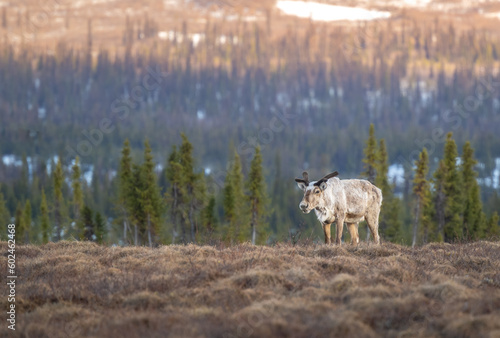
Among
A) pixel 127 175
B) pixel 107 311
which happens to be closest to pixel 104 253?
pixel 107 311

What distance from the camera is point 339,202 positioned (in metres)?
17.5

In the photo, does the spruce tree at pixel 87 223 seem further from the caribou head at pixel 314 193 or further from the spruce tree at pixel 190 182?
the caribou head at pixel 314 193

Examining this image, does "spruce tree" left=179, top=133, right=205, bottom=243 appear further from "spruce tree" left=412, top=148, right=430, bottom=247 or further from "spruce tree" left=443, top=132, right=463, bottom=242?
"spruce tree" left=443, top=132, right=463, bottom=242

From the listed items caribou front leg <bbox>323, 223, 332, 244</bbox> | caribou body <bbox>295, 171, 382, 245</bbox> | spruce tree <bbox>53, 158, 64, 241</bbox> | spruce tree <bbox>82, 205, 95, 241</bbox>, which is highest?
caribou body <bbox>295, 171, 382, 245</bbox>

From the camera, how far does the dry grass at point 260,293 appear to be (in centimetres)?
827

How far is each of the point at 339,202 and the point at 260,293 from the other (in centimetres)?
783

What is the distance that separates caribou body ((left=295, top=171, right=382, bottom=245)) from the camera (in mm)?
16734

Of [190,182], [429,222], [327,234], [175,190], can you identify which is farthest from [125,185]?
[327,234]

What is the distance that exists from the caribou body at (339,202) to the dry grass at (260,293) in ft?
6.23

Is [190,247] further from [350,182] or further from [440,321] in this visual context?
[440,321]

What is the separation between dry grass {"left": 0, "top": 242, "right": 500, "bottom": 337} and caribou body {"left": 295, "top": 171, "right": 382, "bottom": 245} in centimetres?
190

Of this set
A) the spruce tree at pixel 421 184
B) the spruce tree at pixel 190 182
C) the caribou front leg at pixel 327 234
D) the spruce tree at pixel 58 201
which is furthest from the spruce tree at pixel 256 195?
the caribou front leg at pixel 327 234

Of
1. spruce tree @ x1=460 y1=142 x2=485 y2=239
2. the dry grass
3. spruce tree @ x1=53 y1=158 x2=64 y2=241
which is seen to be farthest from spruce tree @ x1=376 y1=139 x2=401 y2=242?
spruce tree @ x1=53 y1=158 x2=64 y2=241

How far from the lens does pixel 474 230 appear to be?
189 ft
